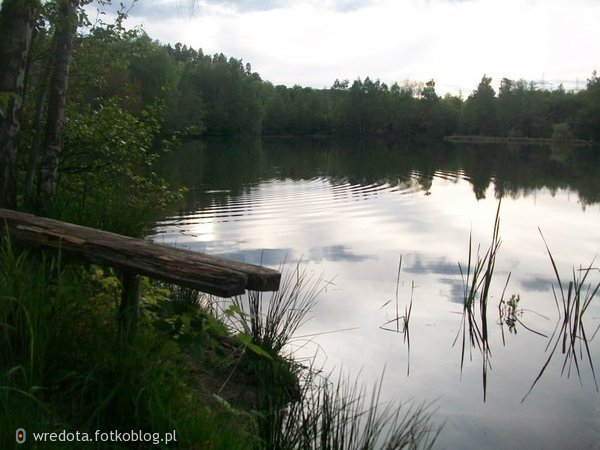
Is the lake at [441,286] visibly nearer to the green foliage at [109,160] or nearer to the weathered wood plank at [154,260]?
the weathered wood plank at [154,260]

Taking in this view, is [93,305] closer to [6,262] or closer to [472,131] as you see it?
[6,262]

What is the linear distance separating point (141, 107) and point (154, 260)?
41.3 metres

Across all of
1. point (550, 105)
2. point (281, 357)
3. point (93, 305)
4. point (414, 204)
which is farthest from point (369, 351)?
point (550, 105)

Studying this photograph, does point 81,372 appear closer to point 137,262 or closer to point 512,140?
point 137,262

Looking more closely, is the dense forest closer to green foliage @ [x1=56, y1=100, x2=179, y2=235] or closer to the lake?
green foliage @ [x1=56, y1=100, x2=179, y2=235]

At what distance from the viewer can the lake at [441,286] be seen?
19.5 ft

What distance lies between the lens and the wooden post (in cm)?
338

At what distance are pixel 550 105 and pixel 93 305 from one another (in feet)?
388

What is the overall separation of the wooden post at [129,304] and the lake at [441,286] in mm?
3050

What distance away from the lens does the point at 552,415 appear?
572 cm

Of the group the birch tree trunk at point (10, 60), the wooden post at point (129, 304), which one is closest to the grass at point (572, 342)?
the wooden post at point (129, 304)

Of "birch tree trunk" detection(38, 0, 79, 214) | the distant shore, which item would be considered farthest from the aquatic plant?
the distant shore

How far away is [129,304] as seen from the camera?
3.53m

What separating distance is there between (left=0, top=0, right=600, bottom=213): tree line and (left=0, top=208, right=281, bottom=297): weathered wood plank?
0.84m
